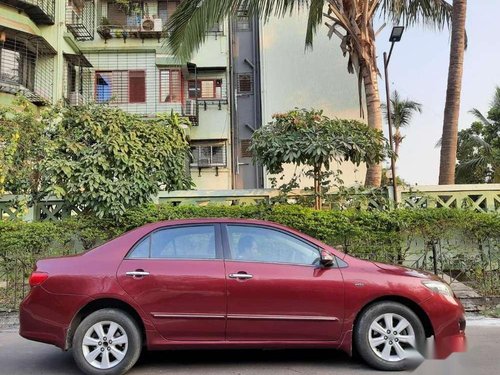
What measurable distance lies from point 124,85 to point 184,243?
16330 mm

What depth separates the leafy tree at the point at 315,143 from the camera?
9102mm

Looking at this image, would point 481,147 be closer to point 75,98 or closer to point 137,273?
point 75,98

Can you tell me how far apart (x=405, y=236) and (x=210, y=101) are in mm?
13283

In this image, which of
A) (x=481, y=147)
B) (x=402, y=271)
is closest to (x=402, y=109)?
(x=481, y=147)

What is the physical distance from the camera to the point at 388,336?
4770 mm

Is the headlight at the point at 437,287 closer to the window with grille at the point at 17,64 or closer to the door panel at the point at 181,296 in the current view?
the door panel at the point at 181,296

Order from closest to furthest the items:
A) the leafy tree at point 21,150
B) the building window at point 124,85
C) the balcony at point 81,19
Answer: the leafy tree at point 21,150 < the balcony at point 81,19 < the building window at point 124,85

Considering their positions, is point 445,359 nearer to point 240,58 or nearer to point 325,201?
point 325,201

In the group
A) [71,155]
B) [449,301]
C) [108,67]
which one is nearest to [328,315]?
[449,301]

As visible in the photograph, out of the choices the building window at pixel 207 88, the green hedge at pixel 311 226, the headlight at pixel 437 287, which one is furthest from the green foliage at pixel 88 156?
the building window at pixel 207 88

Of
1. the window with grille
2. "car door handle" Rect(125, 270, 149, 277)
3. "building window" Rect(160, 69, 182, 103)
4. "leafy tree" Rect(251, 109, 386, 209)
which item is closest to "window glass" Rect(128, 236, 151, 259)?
"car door handle" Rect(125, 270, 149, 277)

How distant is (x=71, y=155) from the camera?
30.9ft

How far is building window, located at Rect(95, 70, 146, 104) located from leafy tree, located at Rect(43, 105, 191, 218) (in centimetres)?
1027

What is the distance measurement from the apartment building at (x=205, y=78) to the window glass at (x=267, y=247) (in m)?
14.1
